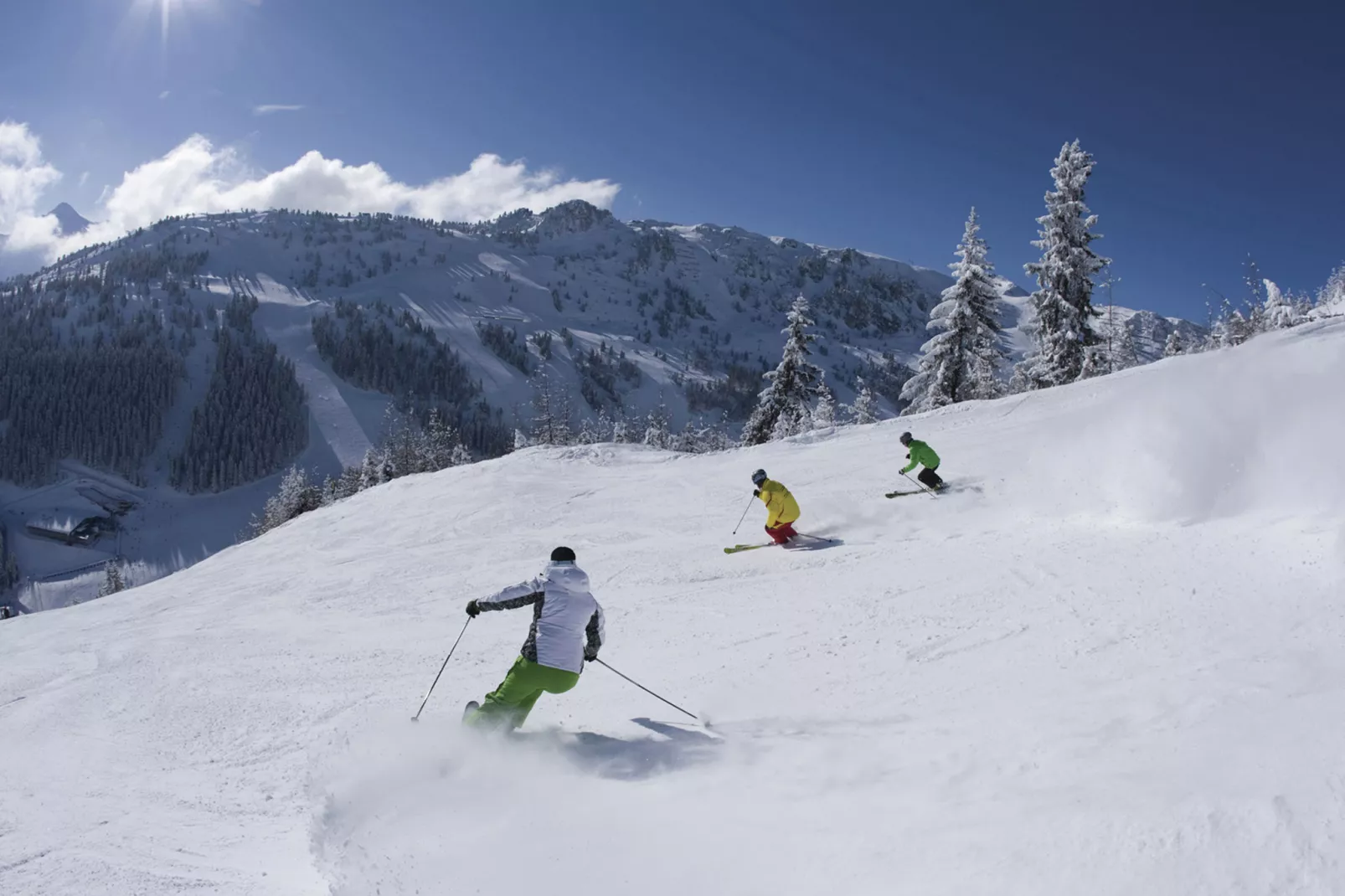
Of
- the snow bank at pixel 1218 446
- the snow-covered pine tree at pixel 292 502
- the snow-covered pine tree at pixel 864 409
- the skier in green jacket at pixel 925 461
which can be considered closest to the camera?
the snow bank at pixel 1218 446

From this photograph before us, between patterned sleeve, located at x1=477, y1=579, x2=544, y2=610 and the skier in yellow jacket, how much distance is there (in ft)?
22.7

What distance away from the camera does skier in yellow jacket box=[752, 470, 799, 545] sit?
13039 mm

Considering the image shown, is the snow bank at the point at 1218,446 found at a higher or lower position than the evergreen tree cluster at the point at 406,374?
lower

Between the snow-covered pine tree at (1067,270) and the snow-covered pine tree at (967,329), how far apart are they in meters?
2.41

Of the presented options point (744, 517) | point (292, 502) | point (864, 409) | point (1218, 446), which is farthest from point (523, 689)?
point (292, 502)

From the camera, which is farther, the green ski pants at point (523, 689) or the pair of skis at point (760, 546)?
the pair of skis at point (760, 546)

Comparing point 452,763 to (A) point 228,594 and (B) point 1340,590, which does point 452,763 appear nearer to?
(B) point 1340,590

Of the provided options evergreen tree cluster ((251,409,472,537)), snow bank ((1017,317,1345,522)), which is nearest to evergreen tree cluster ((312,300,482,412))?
evergreen tree cluster ((251,409,472,537))

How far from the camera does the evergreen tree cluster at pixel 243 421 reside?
13650 cm

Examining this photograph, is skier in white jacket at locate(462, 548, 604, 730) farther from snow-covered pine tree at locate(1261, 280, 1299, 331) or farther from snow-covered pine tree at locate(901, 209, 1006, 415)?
snow-covered pine tree at locate(1261, 280, 1299, 331)

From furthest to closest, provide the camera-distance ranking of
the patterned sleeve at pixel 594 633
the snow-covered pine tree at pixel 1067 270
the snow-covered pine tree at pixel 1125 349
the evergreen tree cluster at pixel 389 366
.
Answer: the evergreen tree cluster at pixel 389 366 → the snow-covered pine tree at pixel 1125 349 → the snow-covered pine tree at pixel 1067 270 → the patterned sleeve at pixel 594 633

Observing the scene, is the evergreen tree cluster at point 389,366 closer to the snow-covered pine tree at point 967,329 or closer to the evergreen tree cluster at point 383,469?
the evergreen tree cluster at point 383,469

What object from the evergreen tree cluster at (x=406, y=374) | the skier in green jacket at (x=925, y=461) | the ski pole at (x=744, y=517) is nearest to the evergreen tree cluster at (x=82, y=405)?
the evergreen tree cluster at (x=406, y=374)

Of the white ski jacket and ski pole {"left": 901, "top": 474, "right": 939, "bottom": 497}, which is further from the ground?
ski pole {"left": 901, "top": 474, "right": 939, "bottom": 497}
